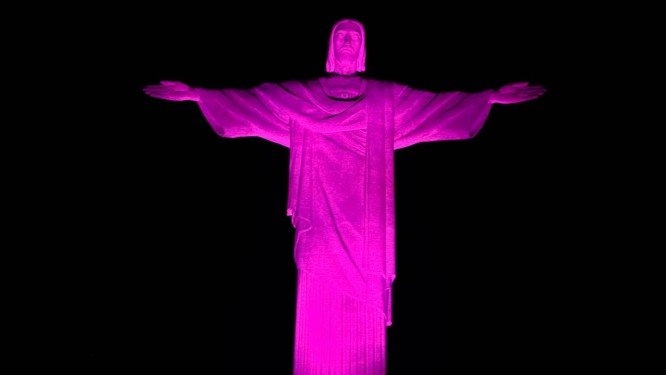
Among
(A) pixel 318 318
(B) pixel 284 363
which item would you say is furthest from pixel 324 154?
(B) pixel 284 363

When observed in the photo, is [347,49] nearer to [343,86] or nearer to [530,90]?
[343,86]

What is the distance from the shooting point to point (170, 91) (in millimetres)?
5289

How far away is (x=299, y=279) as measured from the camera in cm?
500

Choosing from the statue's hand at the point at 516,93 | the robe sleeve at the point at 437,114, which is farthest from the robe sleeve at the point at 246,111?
the statue's hand at the point at 516,93

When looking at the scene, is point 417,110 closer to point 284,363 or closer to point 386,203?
point 386,203

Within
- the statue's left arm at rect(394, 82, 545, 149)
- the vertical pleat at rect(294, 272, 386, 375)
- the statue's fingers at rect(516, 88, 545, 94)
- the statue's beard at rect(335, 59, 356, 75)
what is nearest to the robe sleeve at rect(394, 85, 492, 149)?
the statue's left arm at rect(394, 82, 545, 149)

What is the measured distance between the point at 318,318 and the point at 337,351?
21cm

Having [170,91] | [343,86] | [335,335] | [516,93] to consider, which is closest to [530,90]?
[516,93]

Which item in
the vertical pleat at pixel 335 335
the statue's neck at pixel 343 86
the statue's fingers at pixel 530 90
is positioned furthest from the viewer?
the statue's neck at pixel 343 86

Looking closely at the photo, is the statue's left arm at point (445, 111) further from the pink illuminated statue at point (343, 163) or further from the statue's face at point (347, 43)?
the statue's face at point (347, 43)

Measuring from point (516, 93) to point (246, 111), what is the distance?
1.63 metres

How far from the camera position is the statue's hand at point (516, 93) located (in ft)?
17.2

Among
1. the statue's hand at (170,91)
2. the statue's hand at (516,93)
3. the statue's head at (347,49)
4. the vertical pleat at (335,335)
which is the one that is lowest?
the vertical pleat at (335,335)

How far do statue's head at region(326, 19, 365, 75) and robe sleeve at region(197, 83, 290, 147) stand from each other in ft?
1.36
